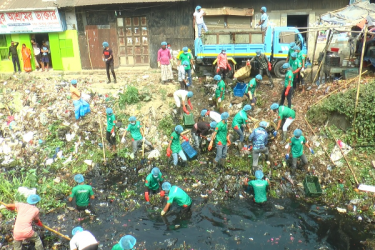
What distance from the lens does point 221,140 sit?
1025 cm

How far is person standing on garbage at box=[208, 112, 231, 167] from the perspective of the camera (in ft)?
33.2

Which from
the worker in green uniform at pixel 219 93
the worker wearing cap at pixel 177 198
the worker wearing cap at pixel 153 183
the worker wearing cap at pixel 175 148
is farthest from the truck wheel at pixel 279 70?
the worker wearing cap at pixel 177 198

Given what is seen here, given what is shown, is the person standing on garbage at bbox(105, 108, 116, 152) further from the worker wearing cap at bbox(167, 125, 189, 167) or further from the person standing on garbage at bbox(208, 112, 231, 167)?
the person standing on garbage at bbox(208, 112, 231, 167)

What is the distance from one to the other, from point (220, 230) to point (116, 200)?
310cm

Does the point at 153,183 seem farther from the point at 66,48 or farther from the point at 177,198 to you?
the point at 66,48

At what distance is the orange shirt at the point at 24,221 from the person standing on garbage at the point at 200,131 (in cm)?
531

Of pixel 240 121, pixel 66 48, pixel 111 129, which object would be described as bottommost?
pixel 111 129

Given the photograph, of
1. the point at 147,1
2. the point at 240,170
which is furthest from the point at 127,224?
the point at 147,1

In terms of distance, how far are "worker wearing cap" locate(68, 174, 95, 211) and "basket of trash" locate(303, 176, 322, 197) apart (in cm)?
584

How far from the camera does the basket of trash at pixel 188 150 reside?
426 inches

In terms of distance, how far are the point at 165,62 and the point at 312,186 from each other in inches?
298

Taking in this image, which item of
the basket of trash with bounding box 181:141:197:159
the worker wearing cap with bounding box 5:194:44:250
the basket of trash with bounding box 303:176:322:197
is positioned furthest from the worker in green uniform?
the worker wearing cap with bounding box 5:194:44:250

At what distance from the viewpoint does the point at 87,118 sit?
41.2 feet

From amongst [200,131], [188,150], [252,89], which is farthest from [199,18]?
[188,150]
